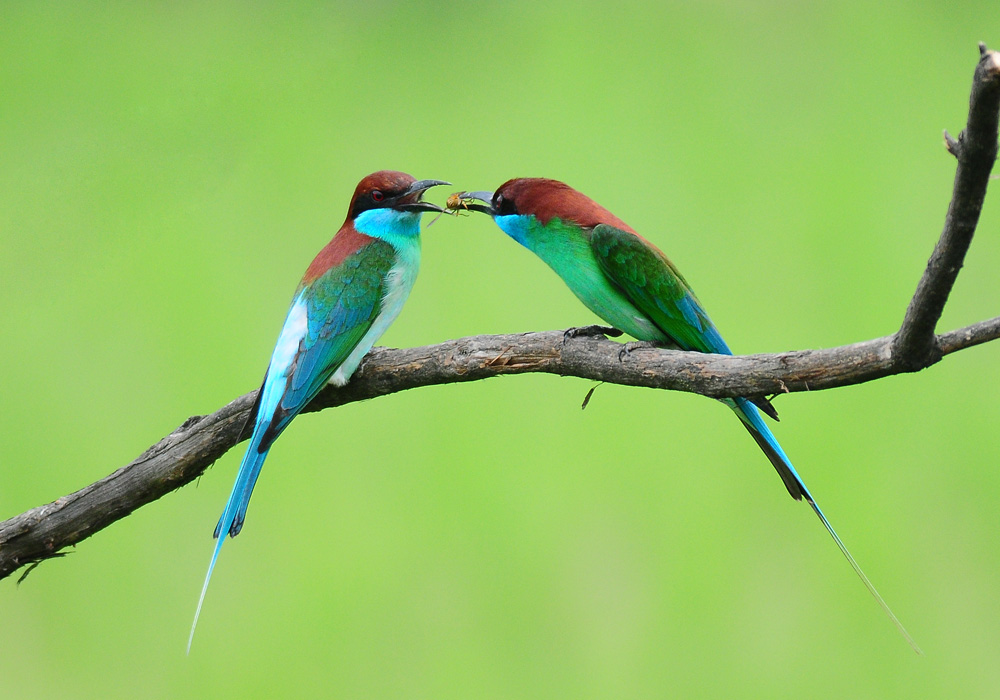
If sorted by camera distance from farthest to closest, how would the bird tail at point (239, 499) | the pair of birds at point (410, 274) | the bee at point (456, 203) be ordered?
the bee at point (456, 203), the pair of birds at point (410, 274), the bird tail at point (239, 499)

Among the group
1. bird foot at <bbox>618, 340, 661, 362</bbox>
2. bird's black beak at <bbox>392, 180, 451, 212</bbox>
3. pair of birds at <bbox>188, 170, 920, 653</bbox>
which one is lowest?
bird foot at <bbox>618, 340, 661, 362</bbox>

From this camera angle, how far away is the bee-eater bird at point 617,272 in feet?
5.46

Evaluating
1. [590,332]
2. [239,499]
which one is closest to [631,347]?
[590,332]

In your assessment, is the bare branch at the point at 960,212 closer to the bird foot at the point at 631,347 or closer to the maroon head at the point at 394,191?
the bird foot at the point at 631,347

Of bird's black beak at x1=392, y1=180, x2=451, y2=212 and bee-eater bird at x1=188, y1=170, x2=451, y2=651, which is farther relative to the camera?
bird's black beak at x1=392, y1=180, x2=451, y2=212

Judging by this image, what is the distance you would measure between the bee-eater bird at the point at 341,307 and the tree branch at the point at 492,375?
3.3 inches

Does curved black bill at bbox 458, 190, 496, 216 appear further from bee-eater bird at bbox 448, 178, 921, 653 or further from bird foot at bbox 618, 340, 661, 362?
bird foot at bbox 618, 340, 661, 362

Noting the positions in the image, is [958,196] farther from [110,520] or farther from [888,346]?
[110,520]

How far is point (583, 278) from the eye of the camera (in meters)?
1.73

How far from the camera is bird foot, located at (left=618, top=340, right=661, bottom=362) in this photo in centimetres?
152

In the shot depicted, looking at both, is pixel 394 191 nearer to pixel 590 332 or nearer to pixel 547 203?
pixel 547 203

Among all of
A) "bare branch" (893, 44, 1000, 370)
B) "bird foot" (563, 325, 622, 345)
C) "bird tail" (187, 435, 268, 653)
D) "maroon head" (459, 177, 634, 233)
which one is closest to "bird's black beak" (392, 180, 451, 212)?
"maroon head" (459, 177, 634, 233)

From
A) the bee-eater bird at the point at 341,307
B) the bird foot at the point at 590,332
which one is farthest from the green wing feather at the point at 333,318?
the bird foot at the point at 590,332

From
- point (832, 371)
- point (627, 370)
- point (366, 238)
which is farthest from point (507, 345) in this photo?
point (832, 371)
